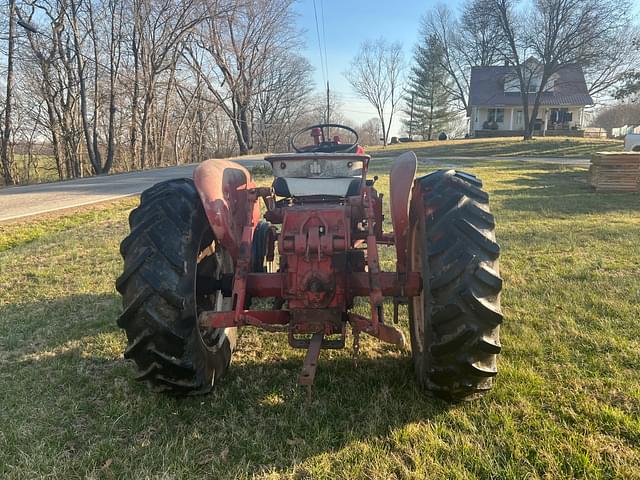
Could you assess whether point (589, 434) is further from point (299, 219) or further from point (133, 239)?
point (133, 239)

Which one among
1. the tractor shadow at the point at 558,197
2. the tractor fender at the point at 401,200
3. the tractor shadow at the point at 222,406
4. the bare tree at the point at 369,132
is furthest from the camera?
the bare tree at the point at 369,132

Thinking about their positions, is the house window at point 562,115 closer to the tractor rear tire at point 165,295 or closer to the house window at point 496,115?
the house window at point 496,115

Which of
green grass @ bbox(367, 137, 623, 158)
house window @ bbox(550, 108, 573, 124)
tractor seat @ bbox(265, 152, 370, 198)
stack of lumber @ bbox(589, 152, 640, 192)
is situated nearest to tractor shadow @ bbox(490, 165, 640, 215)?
stack of lumber @ bbox(589, 152, 640, 192)

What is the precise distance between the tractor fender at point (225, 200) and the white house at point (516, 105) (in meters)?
42.0

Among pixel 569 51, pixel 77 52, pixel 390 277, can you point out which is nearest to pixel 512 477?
pixel 390 277

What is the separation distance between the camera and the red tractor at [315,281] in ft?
7.63

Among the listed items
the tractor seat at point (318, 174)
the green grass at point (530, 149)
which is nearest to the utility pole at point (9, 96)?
the green grass at point (530, 149)

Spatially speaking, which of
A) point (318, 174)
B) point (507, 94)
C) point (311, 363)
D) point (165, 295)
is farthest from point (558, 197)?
point (507, 94)

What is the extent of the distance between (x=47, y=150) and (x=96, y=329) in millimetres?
30172

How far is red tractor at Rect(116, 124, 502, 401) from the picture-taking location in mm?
2324

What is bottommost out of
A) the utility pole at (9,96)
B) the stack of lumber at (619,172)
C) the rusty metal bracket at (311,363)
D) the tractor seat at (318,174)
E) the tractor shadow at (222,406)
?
the tractor shadow at (222,406)

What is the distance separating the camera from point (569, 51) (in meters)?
26.8

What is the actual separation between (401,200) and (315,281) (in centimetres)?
67

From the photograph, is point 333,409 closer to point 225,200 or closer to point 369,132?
point 225,200
